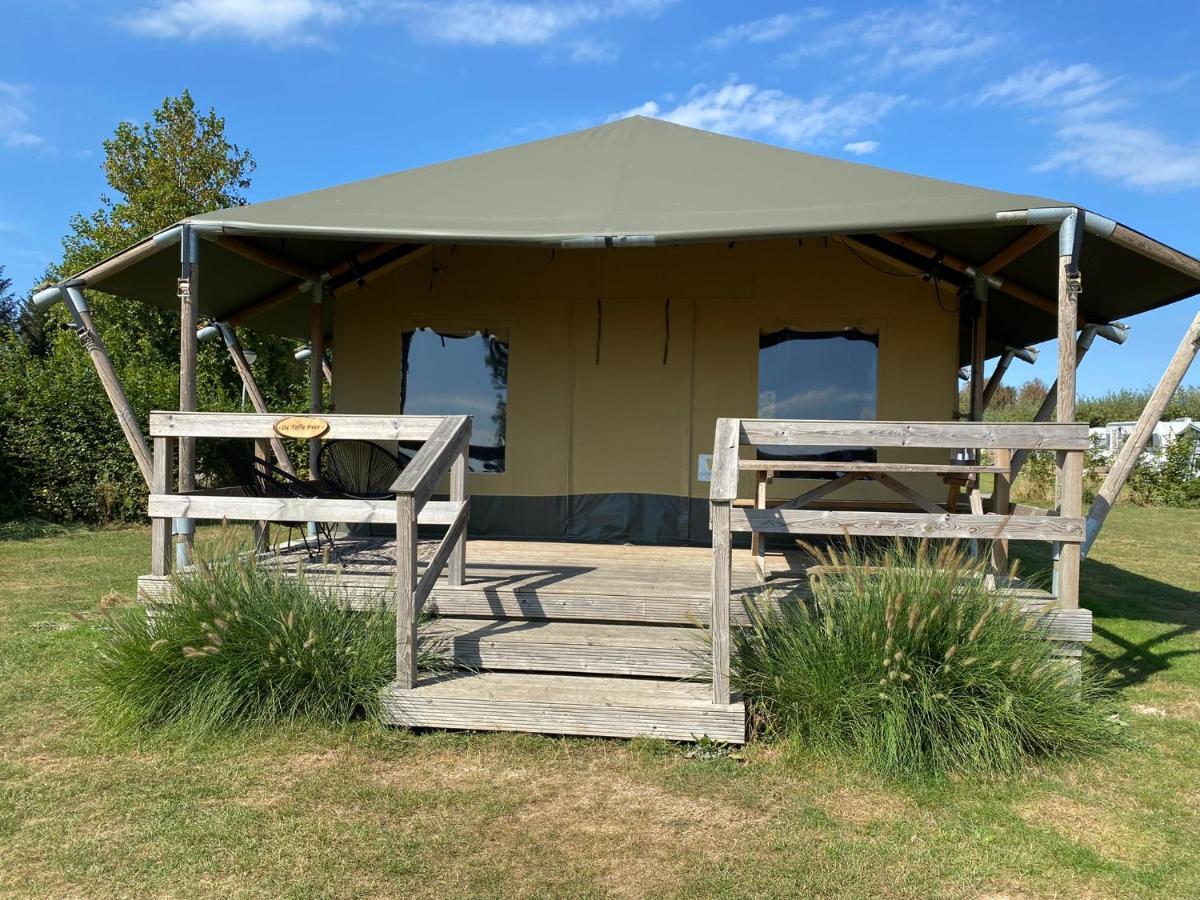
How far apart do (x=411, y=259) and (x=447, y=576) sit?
3461 millimetres

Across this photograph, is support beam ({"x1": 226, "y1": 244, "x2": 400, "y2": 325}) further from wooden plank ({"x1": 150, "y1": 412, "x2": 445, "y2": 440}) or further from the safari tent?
wooden plank ({"x1": 150, "y1": 412, "x2": 445, "y2": 440})

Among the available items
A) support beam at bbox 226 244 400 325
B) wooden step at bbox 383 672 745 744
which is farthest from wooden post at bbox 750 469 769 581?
support beam at bbox 226 244 400 325

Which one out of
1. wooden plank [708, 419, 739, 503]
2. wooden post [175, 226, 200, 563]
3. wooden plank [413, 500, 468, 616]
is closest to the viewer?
wooden plank [708, 419, 739, 503]

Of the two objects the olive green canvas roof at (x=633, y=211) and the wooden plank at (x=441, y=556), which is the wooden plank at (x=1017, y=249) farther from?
the wooden plank at (x=441, y=556)

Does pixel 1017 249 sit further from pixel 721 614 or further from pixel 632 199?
pixel 721 614

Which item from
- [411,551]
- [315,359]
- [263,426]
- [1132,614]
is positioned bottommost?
[1132,614]

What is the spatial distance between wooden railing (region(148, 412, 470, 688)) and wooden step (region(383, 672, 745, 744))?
0.66 ft

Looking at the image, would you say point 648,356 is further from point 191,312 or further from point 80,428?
point 80,428

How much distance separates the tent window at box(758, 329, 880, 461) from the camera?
7191mm

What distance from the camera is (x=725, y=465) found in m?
4.00

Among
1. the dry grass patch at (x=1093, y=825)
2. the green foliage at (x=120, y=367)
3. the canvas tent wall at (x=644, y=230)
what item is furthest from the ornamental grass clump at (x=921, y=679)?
the green foliage at (x=120, y=367)

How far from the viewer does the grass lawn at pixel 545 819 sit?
2.84 metres

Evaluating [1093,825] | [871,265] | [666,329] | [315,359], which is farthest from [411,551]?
[871,265]

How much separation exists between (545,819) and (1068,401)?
3.70 metres
